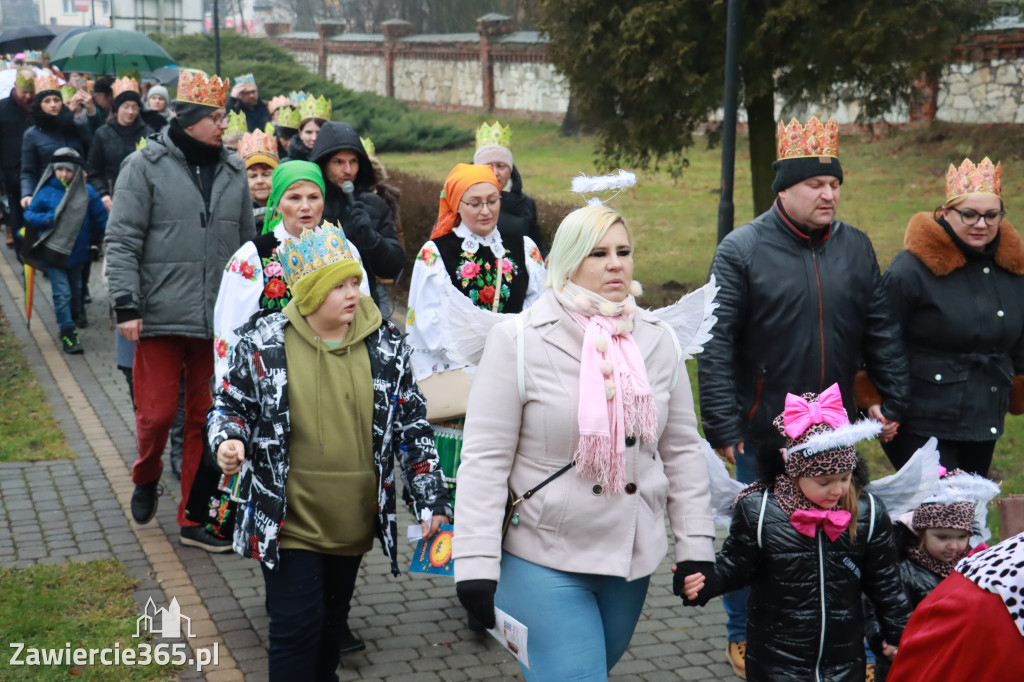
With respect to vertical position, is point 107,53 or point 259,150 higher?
point 107,53

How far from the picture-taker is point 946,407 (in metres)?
5.25

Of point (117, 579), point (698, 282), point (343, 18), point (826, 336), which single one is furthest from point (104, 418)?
point (343, 18)

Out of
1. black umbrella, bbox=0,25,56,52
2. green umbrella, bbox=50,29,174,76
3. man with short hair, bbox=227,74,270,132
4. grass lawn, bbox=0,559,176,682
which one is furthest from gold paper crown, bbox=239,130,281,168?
black umbrella, bbox=0,25,56,52

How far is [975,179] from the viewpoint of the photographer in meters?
5.12

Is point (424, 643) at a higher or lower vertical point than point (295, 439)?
lower

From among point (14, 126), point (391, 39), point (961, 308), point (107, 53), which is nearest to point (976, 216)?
point (961, 308)

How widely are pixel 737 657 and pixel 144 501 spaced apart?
132 inches

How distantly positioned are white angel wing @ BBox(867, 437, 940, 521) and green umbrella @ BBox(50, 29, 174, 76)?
52.2 ft

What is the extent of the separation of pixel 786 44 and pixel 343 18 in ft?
190

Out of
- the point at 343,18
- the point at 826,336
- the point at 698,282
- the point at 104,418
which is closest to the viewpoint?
the point at 826,336

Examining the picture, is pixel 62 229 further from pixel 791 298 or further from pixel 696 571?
pixel 696 571

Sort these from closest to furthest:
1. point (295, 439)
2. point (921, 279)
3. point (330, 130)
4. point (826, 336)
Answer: point (295, 439)
point (826, 336)
point (921, 279)
point (330, 130)

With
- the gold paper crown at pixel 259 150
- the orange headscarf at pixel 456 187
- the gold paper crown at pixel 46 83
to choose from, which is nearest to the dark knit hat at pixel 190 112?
the orange headscarf at pixel 456 187

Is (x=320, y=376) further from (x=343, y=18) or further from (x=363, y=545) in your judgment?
(x=343, y=18)
